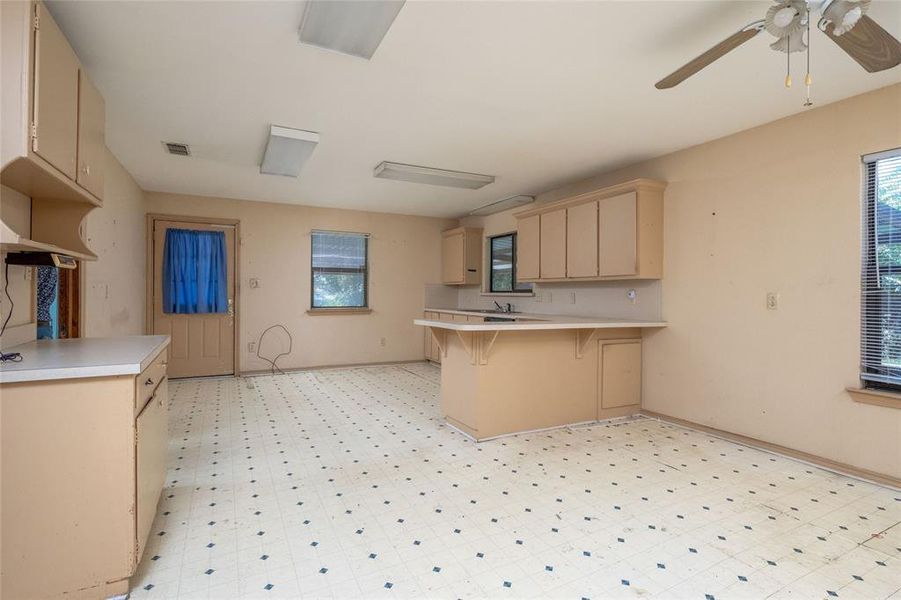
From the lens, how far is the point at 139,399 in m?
1.70

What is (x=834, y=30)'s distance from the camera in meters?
1.59

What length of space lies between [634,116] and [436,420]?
2.92m

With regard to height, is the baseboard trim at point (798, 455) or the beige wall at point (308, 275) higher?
the beige wall at point (308, 275)

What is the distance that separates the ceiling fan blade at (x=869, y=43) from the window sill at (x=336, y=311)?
5.88 m

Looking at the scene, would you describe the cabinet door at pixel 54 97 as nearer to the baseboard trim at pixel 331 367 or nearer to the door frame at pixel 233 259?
the door frame at pixel 233 259

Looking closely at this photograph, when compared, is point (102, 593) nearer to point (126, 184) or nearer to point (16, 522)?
point (16, 522)

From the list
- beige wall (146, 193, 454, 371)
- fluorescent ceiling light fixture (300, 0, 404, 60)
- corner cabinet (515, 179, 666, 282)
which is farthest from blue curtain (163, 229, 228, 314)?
fluorescent ceiling light fixture (300, 0, 404, 60)

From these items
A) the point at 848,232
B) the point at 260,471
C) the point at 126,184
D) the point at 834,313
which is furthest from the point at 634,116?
the point at 126,184

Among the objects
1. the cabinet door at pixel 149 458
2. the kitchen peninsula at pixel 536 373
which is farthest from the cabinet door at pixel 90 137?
the kitchen peninsula at pixel 536 373

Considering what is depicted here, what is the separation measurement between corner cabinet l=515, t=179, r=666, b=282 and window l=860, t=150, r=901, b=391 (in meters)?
1.42

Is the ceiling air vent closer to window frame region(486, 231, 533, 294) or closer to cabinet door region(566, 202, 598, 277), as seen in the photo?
cabinet door region(566, 202, 598, 277)

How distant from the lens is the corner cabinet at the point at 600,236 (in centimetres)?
385

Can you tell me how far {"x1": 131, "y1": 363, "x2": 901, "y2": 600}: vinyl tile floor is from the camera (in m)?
1.72

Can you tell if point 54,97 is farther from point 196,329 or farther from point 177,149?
point 196,329
